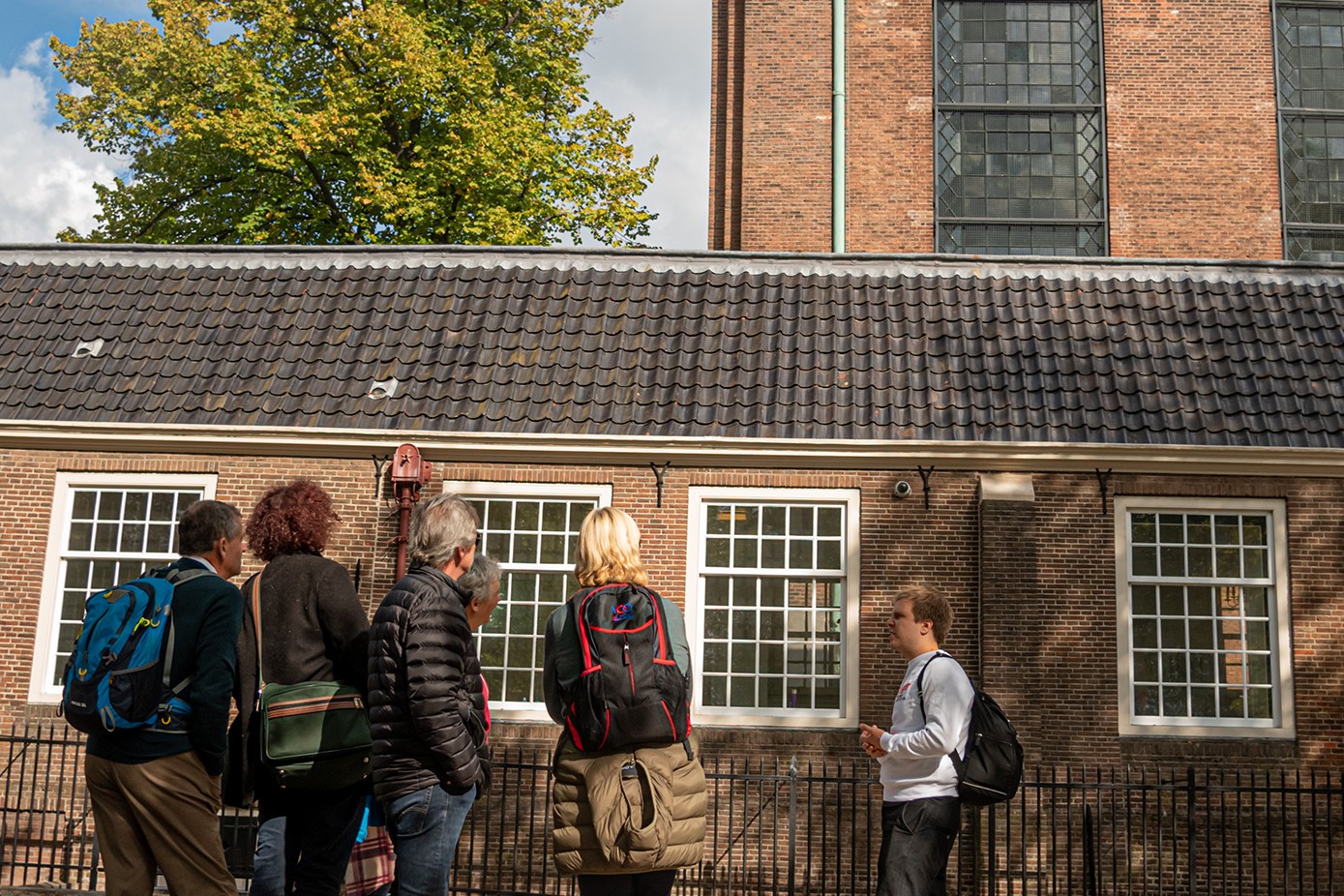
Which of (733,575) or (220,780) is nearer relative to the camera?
(220,780)

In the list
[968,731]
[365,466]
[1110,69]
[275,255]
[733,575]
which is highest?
[1110,69]

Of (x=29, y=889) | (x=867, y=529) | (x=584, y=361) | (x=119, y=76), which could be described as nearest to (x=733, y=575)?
(x=867, y=529)

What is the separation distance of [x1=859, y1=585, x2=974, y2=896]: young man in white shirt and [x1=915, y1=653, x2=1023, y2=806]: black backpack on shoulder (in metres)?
0.03

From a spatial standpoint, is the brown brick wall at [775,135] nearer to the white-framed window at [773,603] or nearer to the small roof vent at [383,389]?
the white-framed window at [773,603]

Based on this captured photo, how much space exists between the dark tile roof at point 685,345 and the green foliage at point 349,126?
722 centimetres

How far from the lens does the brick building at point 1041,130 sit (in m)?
21.6

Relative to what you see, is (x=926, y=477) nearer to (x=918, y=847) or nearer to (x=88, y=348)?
(x=918, y=847)

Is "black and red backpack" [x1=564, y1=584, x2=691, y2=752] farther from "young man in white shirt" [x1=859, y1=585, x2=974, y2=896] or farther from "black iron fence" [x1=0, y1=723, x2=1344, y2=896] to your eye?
"black iron fence" [x1=0, y1=723, x2=1344, y2=896]

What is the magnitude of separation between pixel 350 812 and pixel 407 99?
63.1 feet

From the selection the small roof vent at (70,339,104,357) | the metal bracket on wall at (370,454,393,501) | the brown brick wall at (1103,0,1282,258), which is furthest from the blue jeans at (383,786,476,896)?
the brown brick wall at (1103,0,1282,258)

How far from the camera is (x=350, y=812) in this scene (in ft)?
16.3

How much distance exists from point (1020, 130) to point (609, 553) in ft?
63.7

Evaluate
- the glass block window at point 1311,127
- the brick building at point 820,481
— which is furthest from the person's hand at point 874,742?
the glass block window at point 1311,127

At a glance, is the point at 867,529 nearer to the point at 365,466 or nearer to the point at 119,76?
the point at 365,466
